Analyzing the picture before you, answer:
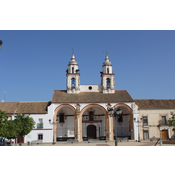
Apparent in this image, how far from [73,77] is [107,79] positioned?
240 inches

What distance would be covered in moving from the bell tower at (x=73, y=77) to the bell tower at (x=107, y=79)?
14.6 ft

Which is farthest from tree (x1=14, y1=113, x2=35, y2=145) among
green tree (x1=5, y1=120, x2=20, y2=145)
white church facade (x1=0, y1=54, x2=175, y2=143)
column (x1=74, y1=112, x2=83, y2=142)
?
column (x1=74, y1=112, x2=83, y2=142)

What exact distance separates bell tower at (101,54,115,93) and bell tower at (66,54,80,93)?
4.45 m

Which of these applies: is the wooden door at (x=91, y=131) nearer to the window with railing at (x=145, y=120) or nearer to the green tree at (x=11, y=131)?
the window with railing at (x=145, y=120)

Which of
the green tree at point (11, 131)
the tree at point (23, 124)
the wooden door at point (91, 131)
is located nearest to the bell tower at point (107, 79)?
the wooden door at point (91, 131)

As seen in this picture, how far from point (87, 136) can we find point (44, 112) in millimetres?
8455

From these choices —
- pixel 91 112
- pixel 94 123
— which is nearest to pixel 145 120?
pixel 94 123

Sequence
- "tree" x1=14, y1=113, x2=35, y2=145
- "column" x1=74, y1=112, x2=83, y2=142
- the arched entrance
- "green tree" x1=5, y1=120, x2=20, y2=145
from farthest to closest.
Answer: the arched entrance
"column" x1=74, y1=112, x2=83, y2=142
"tree" x1=14, y1=113, x2=35, y2=145
"green tree" x1=5, y1=120, x2=20, y2=145

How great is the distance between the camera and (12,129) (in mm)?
23828

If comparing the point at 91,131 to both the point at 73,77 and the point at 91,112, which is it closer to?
the point at 91,112

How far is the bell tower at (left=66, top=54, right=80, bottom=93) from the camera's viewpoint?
3456 cm

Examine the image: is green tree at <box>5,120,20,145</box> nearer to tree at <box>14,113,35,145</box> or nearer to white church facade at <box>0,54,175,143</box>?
tree at <box>14,113,35,145</box>

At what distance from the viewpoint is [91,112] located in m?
35.2

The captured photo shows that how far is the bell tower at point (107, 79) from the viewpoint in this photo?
3500 cm
